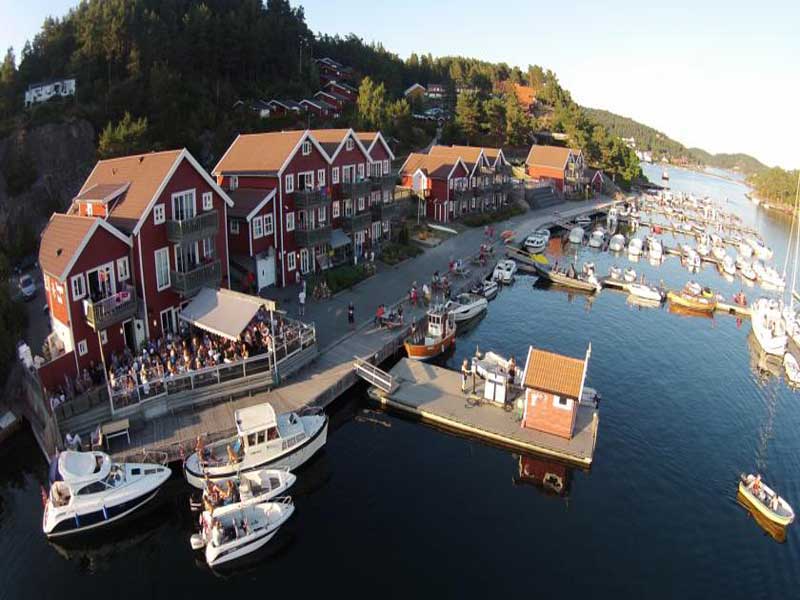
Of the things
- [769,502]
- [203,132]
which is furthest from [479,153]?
[769,502]

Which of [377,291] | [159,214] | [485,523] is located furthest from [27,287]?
[485,523]

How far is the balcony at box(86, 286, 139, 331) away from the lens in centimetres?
2826

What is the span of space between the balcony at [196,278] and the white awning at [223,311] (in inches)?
22.8

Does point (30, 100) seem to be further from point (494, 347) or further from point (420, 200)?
point (494, 347)

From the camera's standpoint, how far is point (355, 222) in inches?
Answer: 2023

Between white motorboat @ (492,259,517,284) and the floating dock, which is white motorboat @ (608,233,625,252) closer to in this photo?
white motorboat @ (492,259,517,284)

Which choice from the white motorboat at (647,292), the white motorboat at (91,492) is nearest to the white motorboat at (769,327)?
the white motorboat at (647,292)

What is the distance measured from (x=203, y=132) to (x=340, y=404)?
186 feet

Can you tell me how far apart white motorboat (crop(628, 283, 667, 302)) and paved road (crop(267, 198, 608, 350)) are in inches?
575

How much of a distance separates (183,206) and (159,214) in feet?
6.29

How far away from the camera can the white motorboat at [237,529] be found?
71.2 feet

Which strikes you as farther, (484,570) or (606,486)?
(606,486)

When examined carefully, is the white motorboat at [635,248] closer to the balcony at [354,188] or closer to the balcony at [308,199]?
the balcony at [354,188]

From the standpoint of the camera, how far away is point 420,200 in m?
71.0
